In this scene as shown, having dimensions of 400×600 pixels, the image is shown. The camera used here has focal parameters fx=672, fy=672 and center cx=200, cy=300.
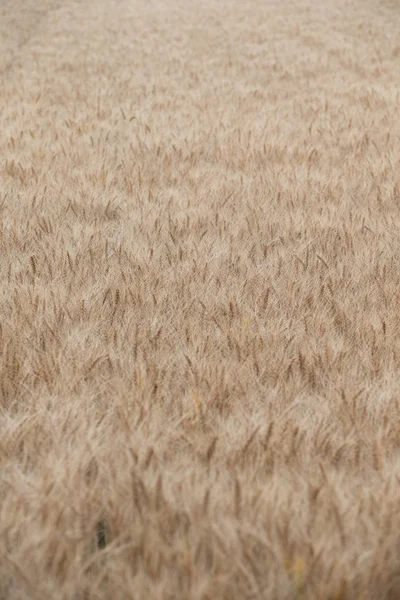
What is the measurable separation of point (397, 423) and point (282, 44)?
393 inches

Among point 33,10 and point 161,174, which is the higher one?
point 33,10

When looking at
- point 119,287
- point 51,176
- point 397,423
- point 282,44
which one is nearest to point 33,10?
point 282,44

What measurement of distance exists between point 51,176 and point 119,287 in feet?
5.96

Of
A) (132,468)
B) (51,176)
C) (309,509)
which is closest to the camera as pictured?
(309,509)

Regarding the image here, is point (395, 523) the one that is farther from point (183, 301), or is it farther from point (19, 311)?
point (19, 311)

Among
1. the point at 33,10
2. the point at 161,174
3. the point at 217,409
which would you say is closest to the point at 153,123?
Answer: the point at 161,174

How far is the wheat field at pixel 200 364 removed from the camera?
3.91ft

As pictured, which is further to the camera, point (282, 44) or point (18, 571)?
point (282, 44)

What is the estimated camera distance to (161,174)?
4109mm

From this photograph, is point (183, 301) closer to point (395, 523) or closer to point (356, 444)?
point (356, 444)

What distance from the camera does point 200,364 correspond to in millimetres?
1850

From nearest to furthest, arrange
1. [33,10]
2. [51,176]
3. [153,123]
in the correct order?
[51,176]
[153,123]
[33,10]

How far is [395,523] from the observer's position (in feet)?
4.11

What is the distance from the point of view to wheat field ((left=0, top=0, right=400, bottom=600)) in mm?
1192
